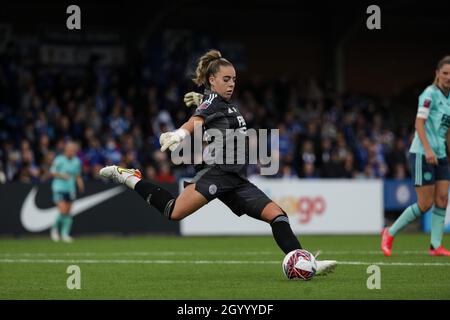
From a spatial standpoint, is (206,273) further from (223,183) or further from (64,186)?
(64,186)

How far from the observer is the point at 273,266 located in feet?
35.4

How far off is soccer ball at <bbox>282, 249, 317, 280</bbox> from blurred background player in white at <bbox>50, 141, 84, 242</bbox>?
1022 centimetres

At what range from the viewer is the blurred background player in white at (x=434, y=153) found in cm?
1155

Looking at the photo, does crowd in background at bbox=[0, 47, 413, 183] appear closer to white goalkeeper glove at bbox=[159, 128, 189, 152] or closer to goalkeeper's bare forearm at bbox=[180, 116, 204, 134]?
goalkeeper's bare forearm at bbox=[180, 116, 204, 134]

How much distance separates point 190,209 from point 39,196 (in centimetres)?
1119

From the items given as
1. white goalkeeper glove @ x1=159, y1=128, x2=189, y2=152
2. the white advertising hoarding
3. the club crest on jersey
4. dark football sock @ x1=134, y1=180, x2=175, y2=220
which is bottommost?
the white advertising hoarding

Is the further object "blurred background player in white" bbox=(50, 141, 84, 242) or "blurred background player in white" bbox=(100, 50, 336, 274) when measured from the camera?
"blurred background player in white" bbox=(50, 141, 84, 242)

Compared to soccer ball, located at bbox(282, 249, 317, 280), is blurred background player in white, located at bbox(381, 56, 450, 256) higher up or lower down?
higher up

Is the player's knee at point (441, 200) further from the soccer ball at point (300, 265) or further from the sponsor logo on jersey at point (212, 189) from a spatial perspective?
the sponsor logo on jersey at point (212, 189)

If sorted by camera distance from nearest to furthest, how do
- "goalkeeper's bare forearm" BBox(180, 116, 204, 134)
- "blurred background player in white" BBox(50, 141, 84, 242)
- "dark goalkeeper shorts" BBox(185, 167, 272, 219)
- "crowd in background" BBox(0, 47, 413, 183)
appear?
"goalkeeper's bare forearm" BBox(180, 116, 204, 134) → "dark goalkeeper shorts" BBox(185, 167, 272, 219) → "blurred background player in white" BBox(50, 141, 84, 242) → "crowd in background" BBox(0, 47, 413, 183)

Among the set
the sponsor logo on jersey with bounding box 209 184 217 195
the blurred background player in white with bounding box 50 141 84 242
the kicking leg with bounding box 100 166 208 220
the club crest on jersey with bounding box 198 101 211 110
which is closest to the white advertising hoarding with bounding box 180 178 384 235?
the blurred background player in white with bounding box 50 141 84 242

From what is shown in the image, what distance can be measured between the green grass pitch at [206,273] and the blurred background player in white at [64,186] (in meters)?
3.09

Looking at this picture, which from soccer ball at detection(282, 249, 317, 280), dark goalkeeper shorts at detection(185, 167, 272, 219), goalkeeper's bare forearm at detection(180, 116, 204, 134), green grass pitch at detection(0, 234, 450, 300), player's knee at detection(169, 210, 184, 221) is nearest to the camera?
green grass pitch at detection(0, 234, 450, 300)

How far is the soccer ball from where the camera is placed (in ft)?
28.6
